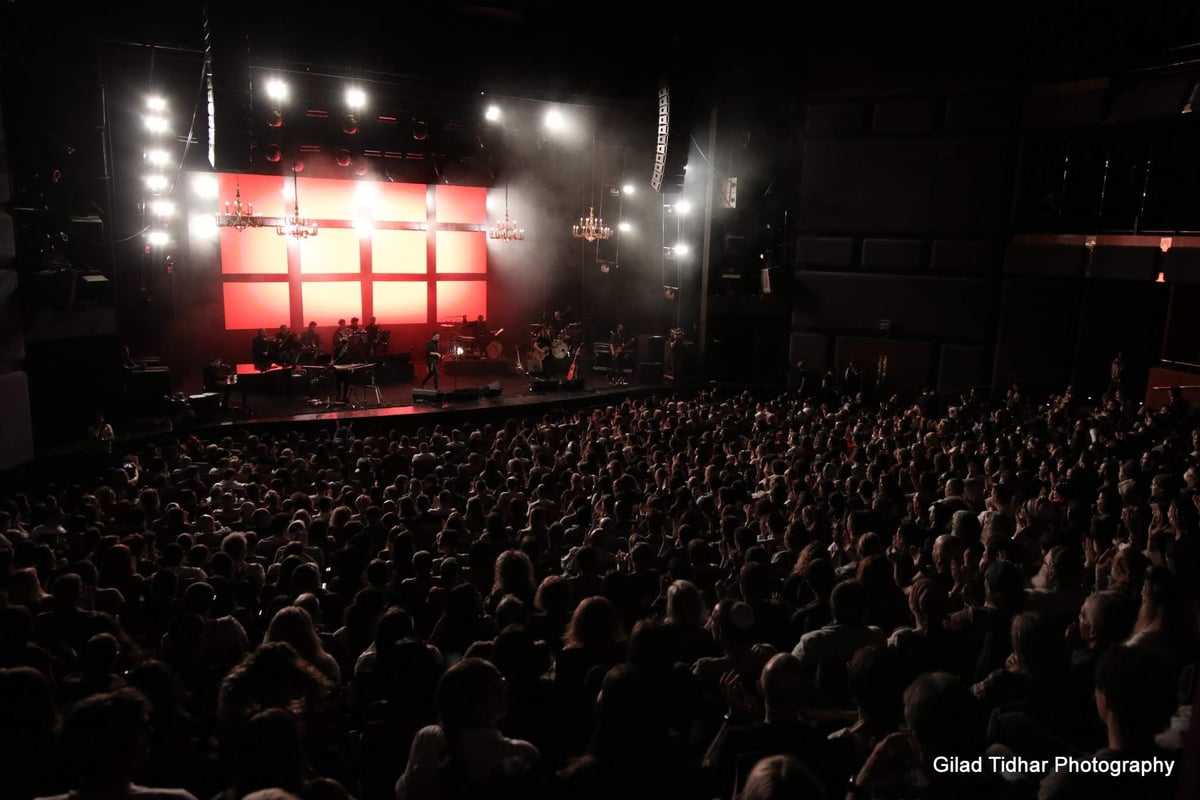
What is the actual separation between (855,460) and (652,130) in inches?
538

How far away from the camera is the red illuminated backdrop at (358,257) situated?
18734 mm

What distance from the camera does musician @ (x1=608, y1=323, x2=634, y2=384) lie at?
19.2m

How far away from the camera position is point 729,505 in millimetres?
6727

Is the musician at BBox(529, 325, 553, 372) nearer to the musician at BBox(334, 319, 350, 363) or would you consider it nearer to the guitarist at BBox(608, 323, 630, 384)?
the guitarist at BBox(608, 323, 630, 384)

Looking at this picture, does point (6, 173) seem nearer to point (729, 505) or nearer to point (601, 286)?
point (729, 505)

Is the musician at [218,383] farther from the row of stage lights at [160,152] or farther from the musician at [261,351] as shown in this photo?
the row of stage lights at [160,152]

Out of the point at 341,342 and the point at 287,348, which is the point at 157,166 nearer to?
the point at 287,348

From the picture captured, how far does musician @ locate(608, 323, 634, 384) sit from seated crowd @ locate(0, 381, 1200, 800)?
1099 centimetres

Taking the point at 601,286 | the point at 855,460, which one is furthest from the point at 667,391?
the point at 855,460

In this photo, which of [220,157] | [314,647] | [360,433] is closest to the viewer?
[314,647]

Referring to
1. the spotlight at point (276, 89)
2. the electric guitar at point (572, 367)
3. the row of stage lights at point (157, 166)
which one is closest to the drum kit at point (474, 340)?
the electric guitar at point (572, 367)

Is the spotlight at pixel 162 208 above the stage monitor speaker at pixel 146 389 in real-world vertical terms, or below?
above

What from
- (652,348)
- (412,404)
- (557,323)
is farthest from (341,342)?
(652,348)

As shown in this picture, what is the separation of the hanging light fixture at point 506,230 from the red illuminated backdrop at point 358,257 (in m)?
0.69
